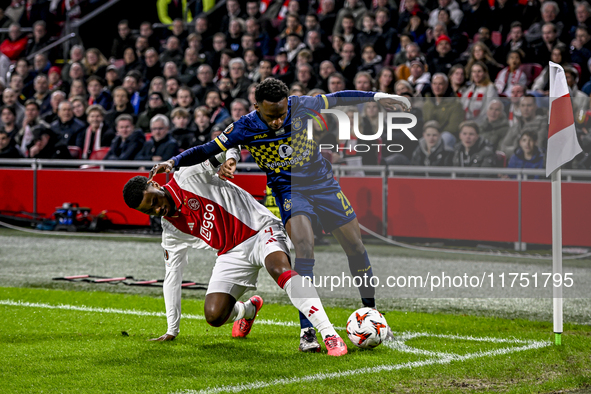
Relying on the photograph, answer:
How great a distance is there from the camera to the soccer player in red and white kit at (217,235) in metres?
5.01

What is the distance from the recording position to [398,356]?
186 inches

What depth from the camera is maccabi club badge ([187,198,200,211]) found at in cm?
518

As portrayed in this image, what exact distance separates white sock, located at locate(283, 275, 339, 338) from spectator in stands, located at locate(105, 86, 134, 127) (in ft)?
31.2

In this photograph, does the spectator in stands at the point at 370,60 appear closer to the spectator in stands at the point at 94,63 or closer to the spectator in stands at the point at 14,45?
the spectator in stands at the point at 94,63

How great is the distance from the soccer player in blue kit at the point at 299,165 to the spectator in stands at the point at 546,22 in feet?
23.3

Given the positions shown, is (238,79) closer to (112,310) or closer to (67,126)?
(67,126)

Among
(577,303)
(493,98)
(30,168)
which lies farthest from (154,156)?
(577,303)

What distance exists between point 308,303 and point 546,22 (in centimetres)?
838

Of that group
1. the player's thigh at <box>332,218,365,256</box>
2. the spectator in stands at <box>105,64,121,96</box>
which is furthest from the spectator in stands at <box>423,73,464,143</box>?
the spectator in stands at <box>105,64,121,96</box>

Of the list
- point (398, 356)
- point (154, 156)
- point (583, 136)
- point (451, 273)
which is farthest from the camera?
point (154, 156)

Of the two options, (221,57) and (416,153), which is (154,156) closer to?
(221,57)

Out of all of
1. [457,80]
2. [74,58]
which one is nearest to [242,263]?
[457,80]

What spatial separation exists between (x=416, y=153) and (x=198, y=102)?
5.61 m

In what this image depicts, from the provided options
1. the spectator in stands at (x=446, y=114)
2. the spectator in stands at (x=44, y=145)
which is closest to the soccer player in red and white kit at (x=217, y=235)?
the spectator in stands at (x=446, y=114)
